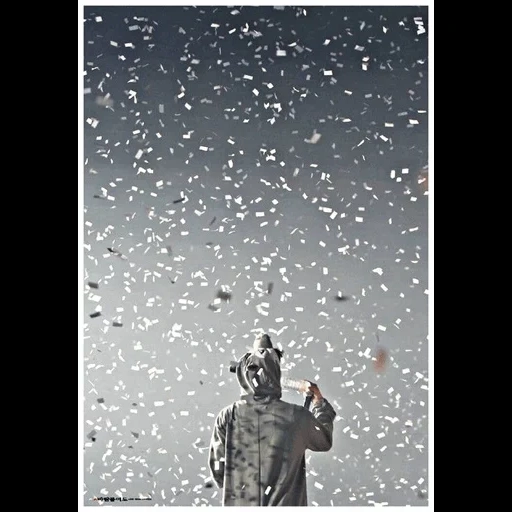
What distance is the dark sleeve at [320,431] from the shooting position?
83.7 inches

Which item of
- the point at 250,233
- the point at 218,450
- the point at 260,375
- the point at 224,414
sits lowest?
the point at 218,450

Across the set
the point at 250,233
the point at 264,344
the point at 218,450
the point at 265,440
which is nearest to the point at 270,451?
the point at 265,440

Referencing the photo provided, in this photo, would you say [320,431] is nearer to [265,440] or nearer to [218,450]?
[265,440]

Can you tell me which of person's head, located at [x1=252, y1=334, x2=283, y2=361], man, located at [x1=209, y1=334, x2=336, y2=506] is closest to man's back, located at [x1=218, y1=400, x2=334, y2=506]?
man, located at [x1=209, y1=334, x2=336, y2=506]

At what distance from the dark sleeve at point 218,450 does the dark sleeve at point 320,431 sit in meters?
0.24

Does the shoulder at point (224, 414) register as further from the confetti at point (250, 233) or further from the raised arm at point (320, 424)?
the raised arm at point (320, 424)

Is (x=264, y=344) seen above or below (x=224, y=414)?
above

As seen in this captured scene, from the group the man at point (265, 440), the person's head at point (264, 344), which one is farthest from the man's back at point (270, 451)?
the person's head at point (264, 344)

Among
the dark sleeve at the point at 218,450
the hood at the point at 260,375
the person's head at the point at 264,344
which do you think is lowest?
the dark sleeve at the point at 218,450

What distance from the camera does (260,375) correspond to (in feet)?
7.02

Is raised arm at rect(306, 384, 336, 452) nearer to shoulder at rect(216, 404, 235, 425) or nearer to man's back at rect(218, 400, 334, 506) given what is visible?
man's back at rect(218, 400, 334, 506)

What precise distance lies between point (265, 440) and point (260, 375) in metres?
0.18
